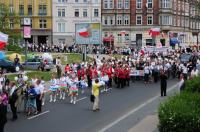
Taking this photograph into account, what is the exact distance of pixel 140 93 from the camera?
3622 cm

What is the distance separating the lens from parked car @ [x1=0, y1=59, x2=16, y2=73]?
50.1m

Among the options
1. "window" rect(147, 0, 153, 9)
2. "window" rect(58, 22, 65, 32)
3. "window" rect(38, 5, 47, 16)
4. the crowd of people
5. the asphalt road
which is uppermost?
"window" rect(147, 0, 153, 9)

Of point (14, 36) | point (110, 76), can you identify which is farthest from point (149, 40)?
point (110, 76)

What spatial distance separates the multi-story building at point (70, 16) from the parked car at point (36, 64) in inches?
1778

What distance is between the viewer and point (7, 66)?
50.6 metres

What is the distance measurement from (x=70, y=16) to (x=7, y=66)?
167ft

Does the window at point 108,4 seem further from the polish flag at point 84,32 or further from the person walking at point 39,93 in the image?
the person walking at point 39,93

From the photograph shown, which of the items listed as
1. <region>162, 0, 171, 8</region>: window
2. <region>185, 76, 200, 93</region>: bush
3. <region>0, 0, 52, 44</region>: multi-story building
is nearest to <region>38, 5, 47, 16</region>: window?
<region>0, 0, 52, 44</region>: multi-story building

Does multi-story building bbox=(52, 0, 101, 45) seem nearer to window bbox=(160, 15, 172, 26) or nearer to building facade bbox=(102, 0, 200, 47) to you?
building facade bbox=(102, 0, 200, 47)

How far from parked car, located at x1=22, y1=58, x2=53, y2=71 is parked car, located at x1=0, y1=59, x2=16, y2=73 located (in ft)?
9.72

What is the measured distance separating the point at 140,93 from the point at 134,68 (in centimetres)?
1043

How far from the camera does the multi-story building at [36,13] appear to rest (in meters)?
98.3

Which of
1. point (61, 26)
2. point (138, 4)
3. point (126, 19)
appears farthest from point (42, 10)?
point (138, 4)

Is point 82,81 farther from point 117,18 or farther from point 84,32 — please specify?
point 117,18
